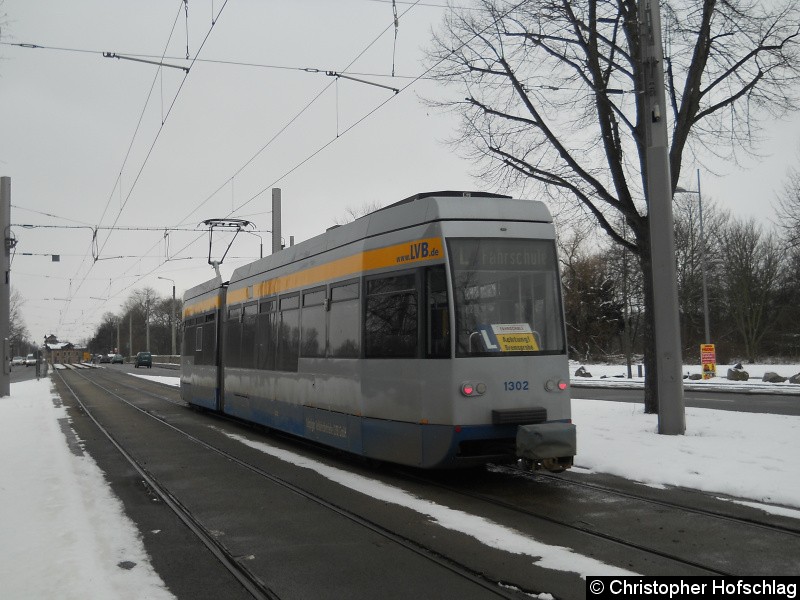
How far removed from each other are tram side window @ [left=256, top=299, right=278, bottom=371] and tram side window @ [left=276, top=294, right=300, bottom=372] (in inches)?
14.4

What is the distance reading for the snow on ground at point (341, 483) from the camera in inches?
217

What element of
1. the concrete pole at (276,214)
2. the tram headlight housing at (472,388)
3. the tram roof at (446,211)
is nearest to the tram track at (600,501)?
the tram headlight housing at (472,388)

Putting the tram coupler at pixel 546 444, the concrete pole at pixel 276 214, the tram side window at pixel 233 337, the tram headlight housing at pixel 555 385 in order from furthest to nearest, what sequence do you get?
the concrete pole at pixel 276 214
the tram side window at pixel 233 337
the tram headlight housing at pixel 555 385
the tram coupler at pixel 546 444

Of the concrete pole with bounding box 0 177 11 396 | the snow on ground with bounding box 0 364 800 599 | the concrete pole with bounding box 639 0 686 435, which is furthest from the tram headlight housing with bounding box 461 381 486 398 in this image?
the concrete pole with bounding box 0 177 11 396

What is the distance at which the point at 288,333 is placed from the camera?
41.2 feet

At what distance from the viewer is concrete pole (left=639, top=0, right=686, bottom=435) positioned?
11.8 meters

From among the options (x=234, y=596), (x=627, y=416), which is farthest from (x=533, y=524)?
(x=627, y=416)

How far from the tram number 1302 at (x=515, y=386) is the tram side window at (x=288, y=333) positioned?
453 cm

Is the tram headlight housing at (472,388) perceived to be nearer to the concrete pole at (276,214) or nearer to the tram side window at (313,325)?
the tram side window at (313,325)

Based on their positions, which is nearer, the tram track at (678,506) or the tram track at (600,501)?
the tram track at (600,501)

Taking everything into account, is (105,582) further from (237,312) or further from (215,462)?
(237,312)

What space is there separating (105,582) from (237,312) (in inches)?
423

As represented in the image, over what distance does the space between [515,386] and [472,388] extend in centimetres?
56

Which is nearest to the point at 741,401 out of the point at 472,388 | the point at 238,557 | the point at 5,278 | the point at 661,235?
the point at 661,235
